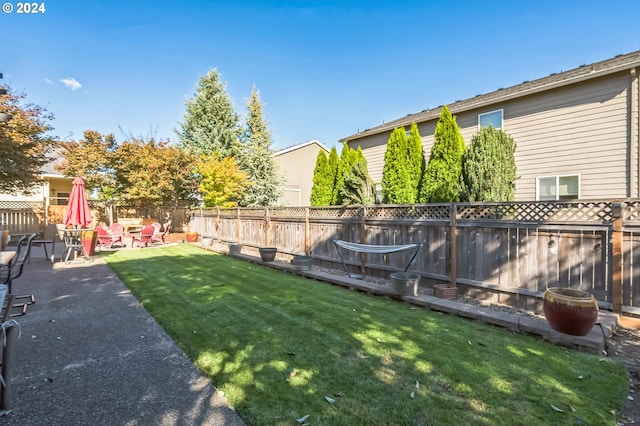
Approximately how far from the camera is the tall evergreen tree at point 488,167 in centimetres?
867

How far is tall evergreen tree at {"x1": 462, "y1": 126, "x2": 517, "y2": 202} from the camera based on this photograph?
867 centimetres

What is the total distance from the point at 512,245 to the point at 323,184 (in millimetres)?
10374

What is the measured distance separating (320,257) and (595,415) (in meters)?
6.52

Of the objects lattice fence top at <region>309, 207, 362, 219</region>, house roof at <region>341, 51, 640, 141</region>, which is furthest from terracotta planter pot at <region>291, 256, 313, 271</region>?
house roof at <region>341, 51, 640, 141</region>

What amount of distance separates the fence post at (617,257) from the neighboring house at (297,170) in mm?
17888

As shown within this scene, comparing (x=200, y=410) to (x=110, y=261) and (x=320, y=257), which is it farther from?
(x=110, y=261)

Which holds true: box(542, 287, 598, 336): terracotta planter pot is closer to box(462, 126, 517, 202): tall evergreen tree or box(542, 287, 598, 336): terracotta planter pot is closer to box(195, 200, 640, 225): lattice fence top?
box(195, 200, 640, 225): lattice fence top

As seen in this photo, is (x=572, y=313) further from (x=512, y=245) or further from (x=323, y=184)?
(x=323, y=184)

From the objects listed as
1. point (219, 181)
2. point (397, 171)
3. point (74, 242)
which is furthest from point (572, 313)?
point (219, 181)

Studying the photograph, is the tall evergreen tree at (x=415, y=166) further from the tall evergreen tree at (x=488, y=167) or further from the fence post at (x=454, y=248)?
the fence post at (x=454, y=248)

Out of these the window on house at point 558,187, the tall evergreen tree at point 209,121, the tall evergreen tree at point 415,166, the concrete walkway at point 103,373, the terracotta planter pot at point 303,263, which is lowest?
the concrete walkway at point 103,373

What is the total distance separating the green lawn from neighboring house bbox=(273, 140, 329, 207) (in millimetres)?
16522

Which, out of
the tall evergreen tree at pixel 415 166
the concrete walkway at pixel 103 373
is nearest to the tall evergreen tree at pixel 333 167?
the tall evergreen tree at pixel 415 166

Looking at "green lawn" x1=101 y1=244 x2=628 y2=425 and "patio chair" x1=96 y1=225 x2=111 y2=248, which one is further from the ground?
"patio chair" x1=96 y1=225 x2=111 y2=248
